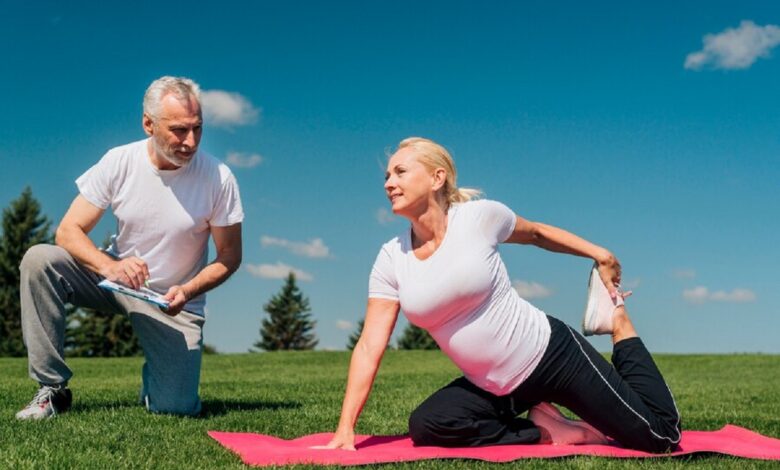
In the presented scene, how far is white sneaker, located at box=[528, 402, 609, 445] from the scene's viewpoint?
15.5ft

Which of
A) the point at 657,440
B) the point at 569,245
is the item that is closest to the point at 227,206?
the point at 569,245

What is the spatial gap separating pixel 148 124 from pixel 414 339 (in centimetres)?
5183

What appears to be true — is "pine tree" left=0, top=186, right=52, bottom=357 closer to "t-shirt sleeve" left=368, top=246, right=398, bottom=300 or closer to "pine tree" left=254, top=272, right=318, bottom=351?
"pine tree" left=254, top=272, right=318, bottom=351

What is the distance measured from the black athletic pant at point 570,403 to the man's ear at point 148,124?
266 centimetres

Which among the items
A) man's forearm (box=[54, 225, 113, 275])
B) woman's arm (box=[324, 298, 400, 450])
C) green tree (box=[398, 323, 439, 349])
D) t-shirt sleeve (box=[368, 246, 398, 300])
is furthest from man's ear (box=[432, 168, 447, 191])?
green tree (box=[398, 323, 439, 349])

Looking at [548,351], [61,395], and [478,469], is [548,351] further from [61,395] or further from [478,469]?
[61,395]

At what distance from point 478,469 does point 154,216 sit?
3.07 meters

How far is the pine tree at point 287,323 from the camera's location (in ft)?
193

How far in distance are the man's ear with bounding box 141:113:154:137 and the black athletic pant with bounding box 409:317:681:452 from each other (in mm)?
2663

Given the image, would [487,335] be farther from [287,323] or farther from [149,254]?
[287,323]

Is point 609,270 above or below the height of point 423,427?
above

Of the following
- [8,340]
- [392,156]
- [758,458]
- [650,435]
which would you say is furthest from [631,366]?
[8,340]

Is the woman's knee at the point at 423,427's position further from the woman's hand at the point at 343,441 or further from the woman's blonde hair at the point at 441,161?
the woman's blonde hair at the point at 441,161

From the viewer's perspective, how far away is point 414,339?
5675 centimetres
